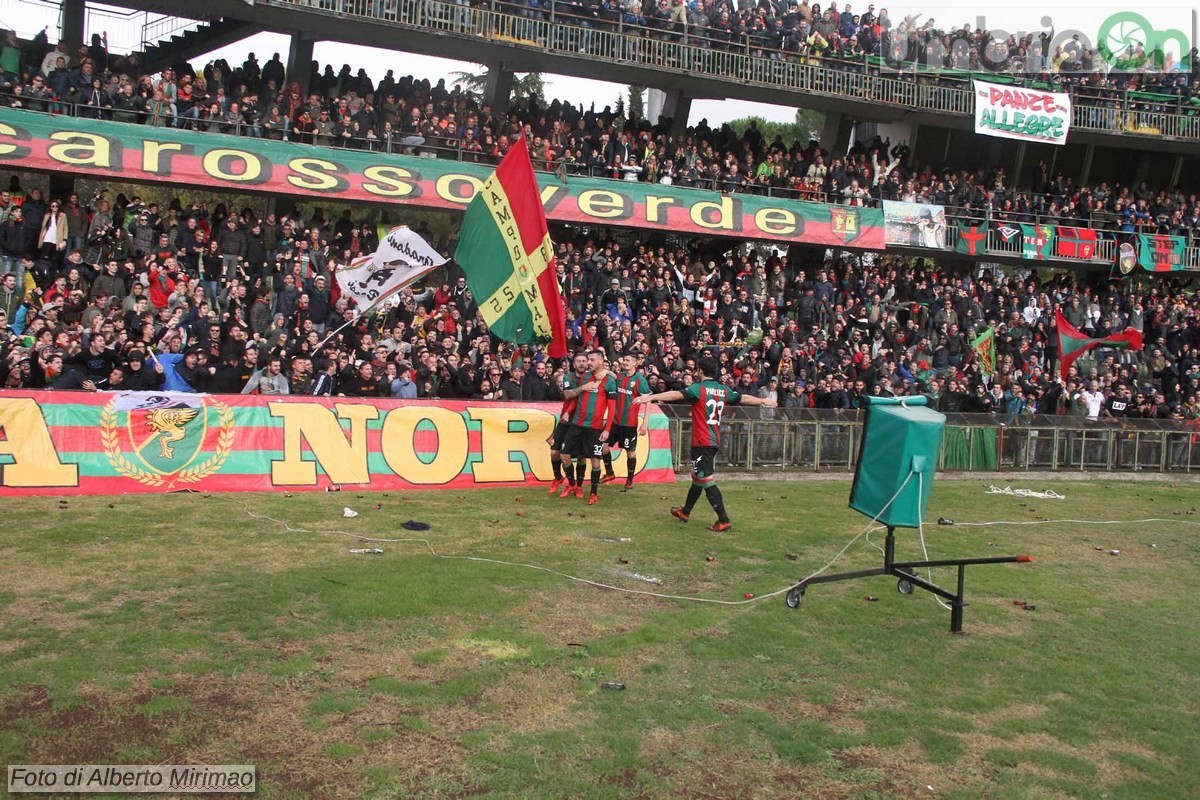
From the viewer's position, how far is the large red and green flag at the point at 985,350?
91.0 ft

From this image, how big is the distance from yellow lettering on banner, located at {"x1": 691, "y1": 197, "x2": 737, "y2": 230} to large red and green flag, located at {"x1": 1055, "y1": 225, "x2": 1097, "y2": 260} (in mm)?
12129

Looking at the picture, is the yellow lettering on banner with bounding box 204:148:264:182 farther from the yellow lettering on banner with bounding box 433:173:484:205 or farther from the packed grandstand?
the yellow lettering on banner with bounding box 433:173:484:205

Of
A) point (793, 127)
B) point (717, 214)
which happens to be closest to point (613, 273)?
point (717, 214)

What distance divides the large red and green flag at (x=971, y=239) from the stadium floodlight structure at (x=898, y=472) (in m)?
24.3

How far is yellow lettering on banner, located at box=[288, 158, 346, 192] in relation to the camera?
23.4 metres

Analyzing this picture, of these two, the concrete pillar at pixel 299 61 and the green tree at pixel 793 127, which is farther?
the green tree at pixel 793 127

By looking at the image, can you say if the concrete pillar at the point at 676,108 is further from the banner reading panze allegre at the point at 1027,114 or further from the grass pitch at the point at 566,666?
the grass pitch at the point at 566,666

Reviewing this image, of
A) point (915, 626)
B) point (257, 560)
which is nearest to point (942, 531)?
point (915, 626)

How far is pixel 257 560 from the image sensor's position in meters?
10.2

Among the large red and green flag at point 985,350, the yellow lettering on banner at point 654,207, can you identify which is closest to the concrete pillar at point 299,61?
the yellow lettering on banner at point 654,207

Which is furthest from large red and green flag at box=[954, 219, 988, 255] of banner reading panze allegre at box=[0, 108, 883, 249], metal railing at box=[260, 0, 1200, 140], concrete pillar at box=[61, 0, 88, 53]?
concrete pillar at box=[61, 0, 88, 53]

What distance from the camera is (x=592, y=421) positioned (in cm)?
1569

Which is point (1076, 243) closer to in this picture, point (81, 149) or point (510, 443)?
point (510, 443)

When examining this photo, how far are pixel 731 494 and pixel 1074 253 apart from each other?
852 inches
